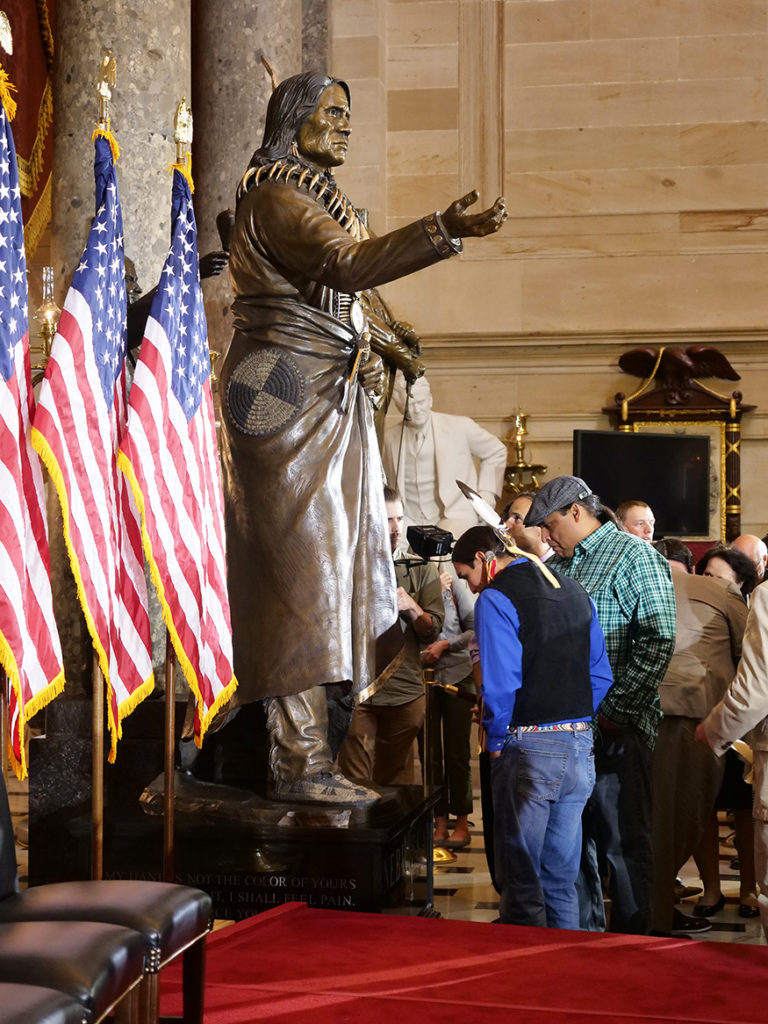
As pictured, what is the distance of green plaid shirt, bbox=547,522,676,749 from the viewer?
5.55m

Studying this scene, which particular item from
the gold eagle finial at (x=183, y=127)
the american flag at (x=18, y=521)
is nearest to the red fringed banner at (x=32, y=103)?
the gold eagle finial at (x=183, y=127)

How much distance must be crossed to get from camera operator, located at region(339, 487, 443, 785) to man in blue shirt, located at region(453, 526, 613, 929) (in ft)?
7.58

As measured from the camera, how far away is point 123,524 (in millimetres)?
4523

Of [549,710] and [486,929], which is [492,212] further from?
[486,929]

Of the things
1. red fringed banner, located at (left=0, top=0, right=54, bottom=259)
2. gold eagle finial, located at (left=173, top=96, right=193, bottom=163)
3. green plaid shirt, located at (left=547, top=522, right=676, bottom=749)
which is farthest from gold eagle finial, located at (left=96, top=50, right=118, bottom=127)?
red fringed banner, located at (left=0, top=0, right=54, bottom=259)

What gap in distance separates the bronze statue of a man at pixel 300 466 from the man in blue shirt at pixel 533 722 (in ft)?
1.45

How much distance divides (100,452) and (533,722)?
5.83ft

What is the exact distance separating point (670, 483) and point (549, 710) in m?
7.54

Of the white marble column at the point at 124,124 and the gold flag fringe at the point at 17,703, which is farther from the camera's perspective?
the white marble column at the point at 124,124

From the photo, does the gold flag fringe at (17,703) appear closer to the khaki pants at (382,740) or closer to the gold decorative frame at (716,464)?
the khaki pants at (382,740)

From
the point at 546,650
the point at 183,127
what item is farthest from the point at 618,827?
the point at 183,127

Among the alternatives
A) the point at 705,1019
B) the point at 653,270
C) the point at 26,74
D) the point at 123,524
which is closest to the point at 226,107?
the point at 26,74

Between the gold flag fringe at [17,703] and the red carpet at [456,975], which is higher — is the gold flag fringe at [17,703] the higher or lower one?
the higher one

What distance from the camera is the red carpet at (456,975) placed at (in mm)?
3693
